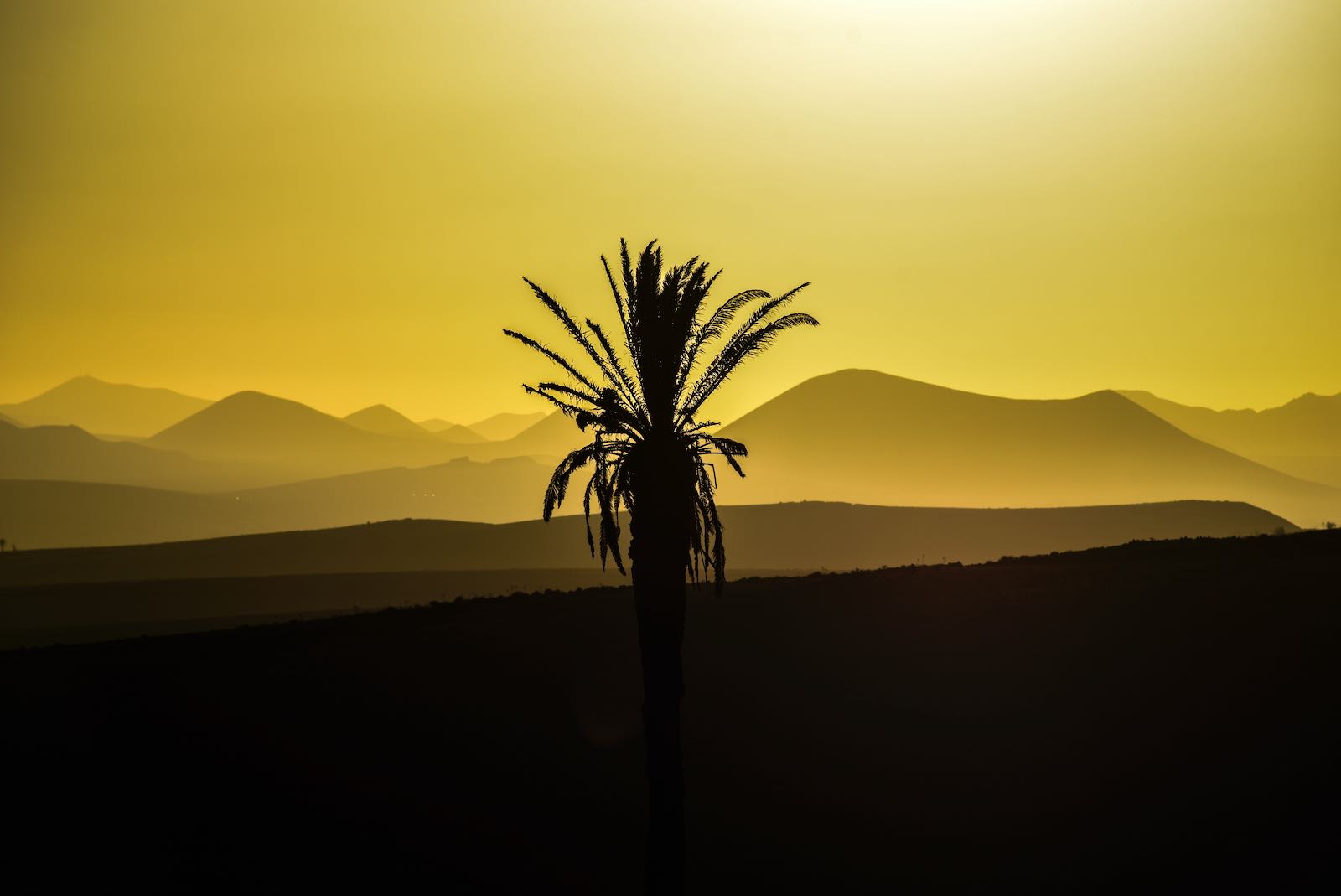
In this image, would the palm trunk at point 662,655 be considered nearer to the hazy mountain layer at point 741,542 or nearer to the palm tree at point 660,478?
the palm tree at point 660,478

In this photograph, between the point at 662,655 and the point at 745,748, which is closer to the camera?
the point at 662,655

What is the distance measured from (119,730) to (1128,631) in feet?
78.4

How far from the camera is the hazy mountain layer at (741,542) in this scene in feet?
313

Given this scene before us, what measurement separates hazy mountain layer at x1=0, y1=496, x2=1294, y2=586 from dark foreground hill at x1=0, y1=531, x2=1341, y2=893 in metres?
58.9

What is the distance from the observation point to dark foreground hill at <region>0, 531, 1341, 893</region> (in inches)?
983

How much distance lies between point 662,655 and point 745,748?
8.28 meters

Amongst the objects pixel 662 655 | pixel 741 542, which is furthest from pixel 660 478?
pixel 741 542

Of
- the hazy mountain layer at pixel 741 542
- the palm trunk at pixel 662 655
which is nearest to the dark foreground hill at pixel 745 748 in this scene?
the palm trunk at pixel 662 655

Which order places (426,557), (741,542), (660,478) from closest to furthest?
(660,478), (426,557), (741,542)

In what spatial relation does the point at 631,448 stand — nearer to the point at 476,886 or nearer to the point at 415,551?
the point at 476,886

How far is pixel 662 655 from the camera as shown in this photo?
2200 centimetres

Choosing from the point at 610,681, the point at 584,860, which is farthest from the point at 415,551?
the point at 584,860

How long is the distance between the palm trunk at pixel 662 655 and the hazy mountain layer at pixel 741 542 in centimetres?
7159

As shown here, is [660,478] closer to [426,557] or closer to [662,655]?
[662,655]
